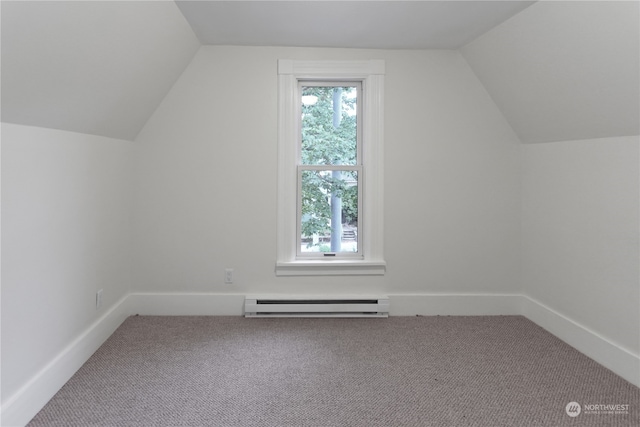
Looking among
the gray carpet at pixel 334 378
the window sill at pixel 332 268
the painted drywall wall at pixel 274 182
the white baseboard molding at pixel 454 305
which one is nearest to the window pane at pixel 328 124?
the painted drywall wall at pixel 274 182

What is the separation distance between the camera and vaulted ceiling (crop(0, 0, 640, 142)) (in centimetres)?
181

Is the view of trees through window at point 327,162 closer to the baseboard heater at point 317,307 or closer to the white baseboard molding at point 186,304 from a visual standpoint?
the baseboard heater at point 317,307

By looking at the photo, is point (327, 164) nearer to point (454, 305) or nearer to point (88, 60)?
point (454, 305)

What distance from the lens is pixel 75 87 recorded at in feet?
6.97

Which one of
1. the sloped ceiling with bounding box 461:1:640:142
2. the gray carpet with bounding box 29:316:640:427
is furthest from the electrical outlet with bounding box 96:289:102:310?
the sloped ceiling with bounding box 461:1:640:142

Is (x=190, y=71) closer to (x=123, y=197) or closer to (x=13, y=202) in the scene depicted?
(x=123, y=197)

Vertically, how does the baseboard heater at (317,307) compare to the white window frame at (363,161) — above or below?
below

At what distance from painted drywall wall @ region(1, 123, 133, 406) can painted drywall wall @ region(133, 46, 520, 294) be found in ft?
1.38

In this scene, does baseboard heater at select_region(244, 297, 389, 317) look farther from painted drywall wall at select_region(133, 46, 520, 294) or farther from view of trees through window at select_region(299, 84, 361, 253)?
view of trees through window at select_region(299, 84, 361, 253)

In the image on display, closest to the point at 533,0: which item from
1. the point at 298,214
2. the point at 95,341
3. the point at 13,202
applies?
the point at 298,214

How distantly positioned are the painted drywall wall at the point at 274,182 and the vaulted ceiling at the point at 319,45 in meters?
0.17

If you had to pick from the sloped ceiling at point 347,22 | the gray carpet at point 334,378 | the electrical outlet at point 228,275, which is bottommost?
the gray carpet at point 334,378

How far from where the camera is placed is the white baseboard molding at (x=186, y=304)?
3.39 meters

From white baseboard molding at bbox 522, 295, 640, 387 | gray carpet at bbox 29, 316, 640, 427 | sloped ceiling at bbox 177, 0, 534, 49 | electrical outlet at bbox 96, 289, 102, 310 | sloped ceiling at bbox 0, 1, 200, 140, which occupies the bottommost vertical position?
gray carpet at bbox 29, 316, 640, 427
